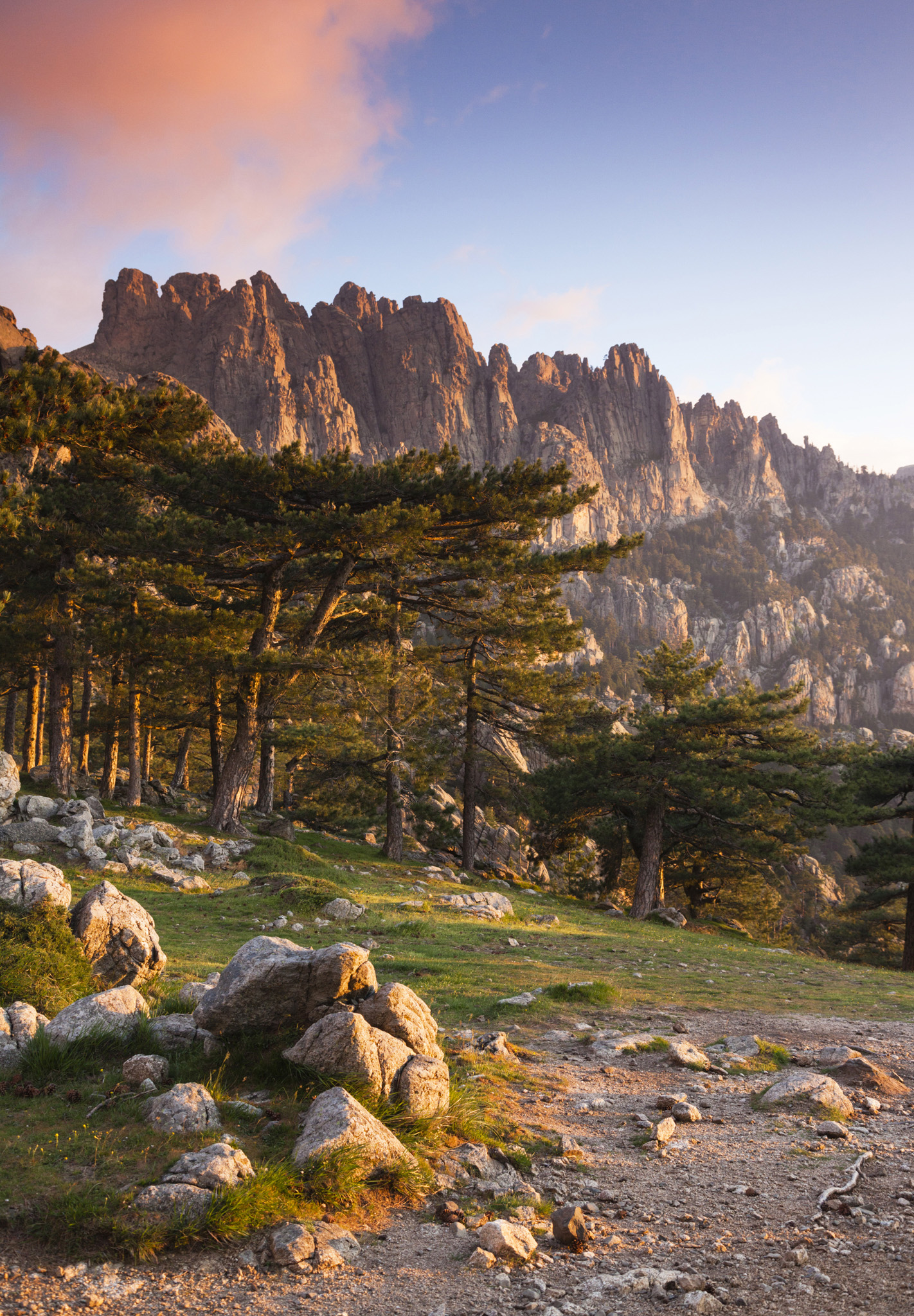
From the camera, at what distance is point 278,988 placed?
241 inches

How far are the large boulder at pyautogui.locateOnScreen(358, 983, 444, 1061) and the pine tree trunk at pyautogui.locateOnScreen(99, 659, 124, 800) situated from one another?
2677 centimetres

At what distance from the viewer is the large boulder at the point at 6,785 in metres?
17.4

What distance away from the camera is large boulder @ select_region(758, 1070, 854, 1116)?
634 cm

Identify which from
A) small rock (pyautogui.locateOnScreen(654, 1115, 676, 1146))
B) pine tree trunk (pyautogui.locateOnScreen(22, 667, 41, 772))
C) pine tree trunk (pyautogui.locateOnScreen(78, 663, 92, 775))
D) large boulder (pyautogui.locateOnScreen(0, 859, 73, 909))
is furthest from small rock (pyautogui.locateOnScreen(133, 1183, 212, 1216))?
pine tree trunk (pyautogui.locateOnScreen(78, 663, 92, 775))

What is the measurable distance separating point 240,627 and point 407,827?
22624 mm

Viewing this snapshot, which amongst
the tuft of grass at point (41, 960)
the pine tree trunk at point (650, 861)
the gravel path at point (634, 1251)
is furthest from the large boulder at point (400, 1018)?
the pine tree trunk at point (650, 861)

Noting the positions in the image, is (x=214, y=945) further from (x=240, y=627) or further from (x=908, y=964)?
(x=908, y=964)

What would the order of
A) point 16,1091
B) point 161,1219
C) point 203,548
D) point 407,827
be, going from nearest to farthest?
1. point 161,1219
2. point 16,1091
3. point 203,548
4. point 407,827

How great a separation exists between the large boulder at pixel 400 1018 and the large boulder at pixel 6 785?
591 inches

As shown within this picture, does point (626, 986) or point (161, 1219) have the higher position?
point (161, 1219)

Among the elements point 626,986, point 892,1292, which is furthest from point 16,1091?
point 626,986

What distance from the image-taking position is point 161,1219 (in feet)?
13.0

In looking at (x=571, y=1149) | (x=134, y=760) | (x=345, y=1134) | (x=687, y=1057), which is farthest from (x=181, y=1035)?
(x=134, y=760)

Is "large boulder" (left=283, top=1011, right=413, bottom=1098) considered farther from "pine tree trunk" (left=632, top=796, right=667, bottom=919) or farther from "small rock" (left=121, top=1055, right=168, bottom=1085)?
"pine tree trunk" (left=632, top=796, right=667, bottom=919)
